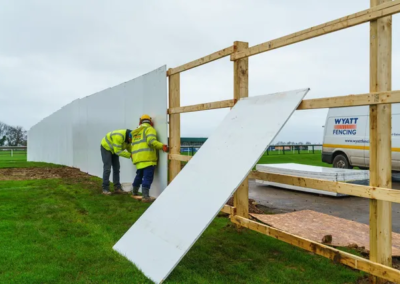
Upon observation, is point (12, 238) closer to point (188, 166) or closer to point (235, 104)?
point (188, 166)

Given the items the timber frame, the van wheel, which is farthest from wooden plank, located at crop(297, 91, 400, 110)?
the van wheel

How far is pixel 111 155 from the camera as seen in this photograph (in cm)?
815

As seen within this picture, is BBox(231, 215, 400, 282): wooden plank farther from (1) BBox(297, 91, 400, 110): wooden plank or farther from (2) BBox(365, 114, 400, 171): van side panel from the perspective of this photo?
(2) BBox(365, 114, 400, 171): van side panel

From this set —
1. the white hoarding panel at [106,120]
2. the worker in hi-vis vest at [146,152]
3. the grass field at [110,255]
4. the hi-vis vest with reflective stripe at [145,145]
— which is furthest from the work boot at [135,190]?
the grass field at [110,255]

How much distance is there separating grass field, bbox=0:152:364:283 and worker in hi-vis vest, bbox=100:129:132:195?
5.72ft

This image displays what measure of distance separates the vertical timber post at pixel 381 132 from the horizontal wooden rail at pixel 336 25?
0.09m

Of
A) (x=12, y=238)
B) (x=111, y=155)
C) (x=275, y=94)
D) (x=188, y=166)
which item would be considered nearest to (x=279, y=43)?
(x=275, y=94)

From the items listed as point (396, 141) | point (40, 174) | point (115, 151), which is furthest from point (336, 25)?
point (40, 174)

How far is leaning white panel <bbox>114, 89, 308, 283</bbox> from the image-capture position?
329 centimetres

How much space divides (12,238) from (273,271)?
10.5 ft

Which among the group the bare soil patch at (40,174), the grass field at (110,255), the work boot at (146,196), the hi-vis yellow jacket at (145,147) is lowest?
the grass field at (110,255)

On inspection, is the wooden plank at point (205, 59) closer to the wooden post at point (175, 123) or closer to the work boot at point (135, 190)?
the wooden post at point (175, 123)

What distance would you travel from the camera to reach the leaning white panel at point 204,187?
329 cm

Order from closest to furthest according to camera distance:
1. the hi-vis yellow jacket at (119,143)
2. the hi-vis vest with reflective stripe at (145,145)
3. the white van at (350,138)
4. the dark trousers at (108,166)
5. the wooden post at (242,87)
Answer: the wooden post at (242,87), the hi-vis vest with reflective stripe at (145,145), the hi-vis yellow jacket at (119,143), the dark trousers at (108,166), the white van at (350,138)
